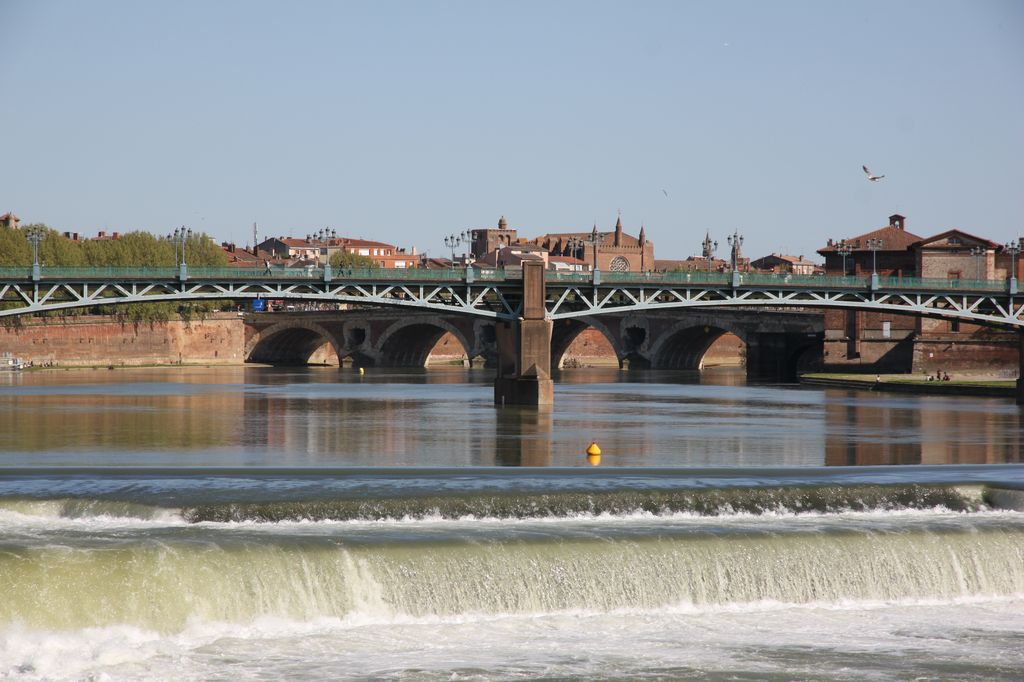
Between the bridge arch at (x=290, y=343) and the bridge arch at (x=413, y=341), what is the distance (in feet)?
15.9

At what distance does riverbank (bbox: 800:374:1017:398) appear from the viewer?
74.0 metres

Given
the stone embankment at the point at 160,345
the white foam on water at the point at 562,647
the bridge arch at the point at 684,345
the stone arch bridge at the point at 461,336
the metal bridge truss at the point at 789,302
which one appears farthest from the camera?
the bridge arch at the point at 684,345

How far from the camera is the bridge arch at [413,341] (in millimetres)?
131750

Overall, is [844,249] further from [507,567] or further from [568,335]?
[507,567]

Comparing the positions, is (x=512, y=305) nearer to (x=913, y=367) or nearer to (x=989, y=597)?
(x=913, y=367)

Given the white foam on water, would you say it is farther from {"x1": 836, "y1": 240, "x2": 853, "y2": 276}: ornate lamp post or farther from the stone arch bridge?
the stone arch bridge

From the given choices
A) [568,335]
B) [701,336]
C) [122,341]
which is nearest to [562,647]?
[701,336]

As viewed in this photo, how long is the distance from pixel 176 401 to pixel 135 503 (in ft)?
137

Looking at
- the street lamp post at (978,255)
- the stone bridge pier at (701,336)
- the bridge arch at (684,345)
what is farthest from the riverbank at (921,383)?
the bridge arch at (684,345)

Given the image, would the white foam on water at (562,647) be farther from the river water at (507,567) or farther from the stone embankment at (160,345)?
the stone embankment at (160,345)

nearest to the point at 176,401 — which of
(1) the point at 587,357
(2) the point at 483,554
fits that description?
(2) the point at 483,554

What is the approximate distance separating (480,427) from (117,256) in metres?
84.3

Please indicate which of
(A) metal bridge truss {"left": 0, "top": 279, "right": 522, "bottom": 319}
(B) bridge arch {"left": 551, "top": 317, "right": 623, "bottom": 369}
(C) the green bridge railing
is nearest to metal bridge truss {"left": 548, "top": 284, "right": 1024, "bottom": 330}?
(C) the green bridge railing

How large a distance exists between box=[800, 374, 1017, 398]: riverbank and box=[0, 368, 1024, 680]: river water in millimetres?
38235
